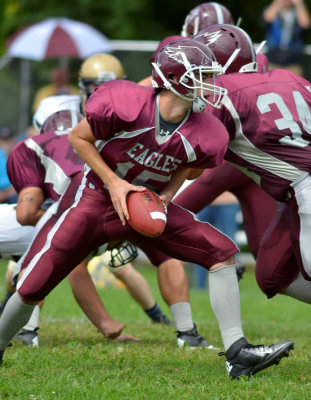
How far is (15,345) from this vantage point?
553 cm

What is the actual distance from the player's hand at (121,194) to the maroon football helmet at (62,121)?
5.03 feet

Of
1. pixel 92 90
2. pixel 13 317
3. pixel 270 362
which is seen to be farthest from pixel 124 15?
pixel 270 362

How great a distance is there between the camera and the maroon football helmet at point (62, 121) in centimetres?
599

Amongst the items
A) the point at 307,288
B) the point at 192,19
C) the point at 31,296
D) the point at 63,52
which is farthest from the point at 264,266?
the point at 63,52

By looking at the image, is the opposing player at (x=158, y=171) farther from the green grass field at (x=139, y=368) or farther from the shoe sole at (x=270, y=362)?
the green grass field at (x=139, y=368)

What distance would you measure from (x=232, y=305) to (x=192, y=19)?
2746 mm

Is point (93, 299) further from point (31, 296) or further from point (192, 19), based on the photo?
point (192, 19)

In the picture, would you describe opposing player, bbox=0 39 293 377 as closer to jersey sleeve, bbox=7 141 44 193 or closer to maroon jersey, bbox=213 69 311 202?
maroon jersey, bbox=213 69 311 202

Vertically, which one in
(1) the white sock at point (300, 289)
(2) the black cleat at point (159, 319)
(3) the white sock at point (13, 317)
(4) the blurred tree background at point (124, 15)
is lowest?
(4) the blurred tree background at point (124, 15)

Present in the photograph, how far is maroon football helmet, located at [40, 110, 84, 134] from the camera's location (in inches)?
236

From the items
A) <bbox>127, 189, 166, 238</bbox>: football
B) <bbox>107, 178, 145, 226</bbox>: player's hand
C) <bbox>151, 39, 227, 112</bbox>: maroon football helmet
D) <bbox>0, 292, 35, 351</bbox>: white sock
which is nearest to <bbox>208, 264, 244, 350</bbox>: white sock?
<bbox>127, 189, 166, 238</bbox>: football

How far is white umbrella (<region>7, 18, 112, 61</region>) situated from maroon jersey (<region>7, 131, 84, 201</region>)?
22.1 feet

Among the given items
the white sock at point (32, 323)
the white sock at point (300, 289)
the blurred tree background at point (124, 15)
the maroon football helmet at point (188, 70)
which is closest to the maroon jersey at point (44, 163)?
the white sock at point (32, 323)

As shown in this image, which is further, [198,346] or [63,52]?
[63,52]
